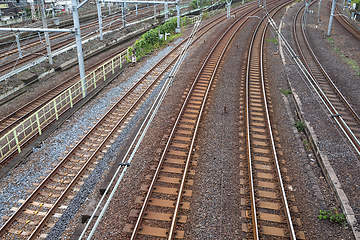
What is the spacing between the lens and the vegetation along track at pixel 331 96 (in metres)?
11.2

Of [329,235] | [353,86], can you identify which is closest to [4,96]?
[329,235]

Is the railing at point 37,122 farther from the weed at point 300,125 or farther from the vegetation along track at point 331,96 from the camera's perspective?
the vegetation along track at point 331,96

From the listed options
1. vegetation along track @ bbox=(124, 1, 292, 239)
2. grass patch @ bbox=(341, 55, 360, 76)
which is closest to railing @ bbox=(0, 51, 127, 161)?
vegetation along track @ bbox=(124, 1, 292, 239)

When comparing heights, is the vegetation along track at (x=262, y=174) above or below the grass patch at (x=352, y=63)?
below

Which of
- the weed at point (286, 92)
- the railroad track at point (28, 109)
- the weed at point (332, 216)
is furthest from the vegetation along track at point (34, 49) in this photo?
the weed at point (332, 216)

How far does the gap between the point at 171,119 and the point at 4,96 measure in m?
11.7

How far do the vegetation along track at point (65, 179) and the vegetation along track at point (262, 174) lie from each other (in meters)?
5.56

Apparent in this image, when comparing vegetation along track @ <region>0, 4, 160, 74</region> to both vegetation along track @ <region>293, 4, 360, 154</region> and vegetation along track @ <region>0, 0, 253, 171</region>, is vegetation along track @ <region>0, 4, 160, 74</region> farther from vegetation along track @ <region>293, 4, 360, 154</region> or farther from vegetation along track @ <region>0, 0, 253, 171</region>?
vegetation along track @ <region>293, 4, 360, 154</region>

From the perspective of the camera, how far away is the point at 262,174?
934 cm

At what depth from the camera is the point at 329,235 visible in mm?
7289

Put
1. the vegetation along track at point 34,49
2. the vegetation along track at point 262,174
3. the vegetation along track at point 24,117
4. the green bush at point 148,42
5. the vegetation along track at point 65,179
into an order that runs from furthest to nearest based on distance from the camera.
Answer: the green bush at point 148,42 < the vegetation along track at point 34,49 < the vegetation along track at point 24,117 < the vegetation along track at point 65,179 < the vegetation along track at point 262,174

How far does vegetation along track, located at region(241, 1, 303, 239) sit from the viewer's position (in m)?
7.46

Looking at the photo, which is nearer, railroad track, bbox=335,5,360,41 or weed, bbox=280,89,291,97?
weed, bbox=280,89,291,97

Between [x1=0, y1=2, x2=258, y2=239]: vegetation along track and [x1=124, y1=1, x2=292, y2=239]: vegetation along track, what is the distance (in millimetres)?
2444
